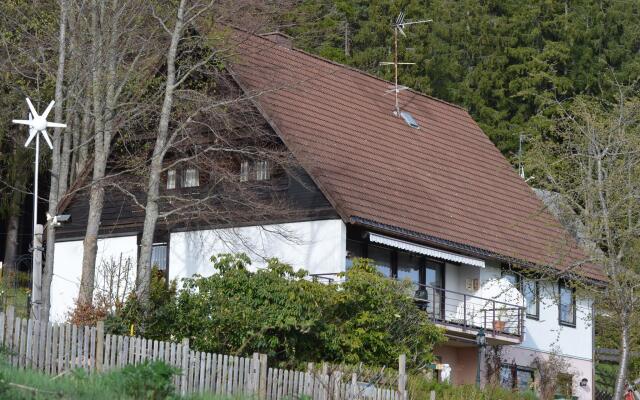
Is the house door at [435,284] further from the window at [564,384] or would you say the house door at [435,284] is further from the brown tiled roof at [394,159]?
the window at [564,384]

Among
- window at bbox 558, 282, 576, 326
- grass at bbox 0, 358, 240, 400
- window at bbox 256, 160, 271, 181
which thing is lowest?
grass at bbox 0, 358, 240, 400

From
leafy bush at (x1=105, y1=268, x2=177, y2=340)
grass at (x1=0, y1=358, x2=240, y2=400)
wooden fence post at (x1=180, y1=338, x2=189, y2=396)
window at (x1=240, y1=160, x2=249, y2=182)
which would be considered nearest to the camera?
grass at (x1=0, y1=358, x2=240, y2=400)

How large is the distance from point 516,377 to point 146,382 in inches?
896

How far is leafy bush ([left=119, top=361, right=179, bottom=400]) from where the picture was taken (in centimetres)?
1628

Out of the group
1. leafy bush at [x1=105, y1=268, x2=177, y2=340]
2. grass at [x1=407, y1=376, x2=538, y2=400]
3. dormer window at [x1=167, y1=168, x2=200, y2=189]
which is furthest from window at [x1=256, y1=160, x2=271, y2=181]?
grass at [x1=407, y1=376, x2=538, y2=400]

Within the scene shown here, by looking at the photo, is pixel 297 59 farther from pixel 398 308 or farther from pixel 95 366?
pixel 95 366

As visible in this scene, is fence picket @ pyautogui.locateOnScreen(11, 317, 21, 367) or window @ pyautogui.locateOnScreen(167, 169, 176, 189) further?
window @ pyautogui.locateOnScreen(167, 169, 176, 189)

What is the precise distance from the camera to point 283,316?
26.5m

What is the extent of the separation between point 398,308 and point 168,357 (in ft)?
31.9

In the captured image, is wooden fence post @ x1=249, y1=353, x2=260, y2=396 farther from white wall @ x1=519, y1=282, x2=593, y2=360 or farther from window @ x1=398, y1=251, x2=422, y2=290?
white wall @ x1=519, y1=282, x2=593, y2=360

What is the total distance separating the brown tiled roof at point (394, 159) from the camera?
3347 centimetres

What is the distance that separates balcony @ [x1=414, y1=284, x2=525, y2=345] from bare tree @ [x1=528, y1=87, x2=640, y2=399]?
4826mm

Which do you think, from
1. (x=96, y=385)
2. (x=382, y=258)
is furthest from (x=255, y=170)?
(x=96, y=385)

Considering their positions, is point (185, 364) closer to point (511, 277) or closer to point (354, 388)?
point (354, 388)
